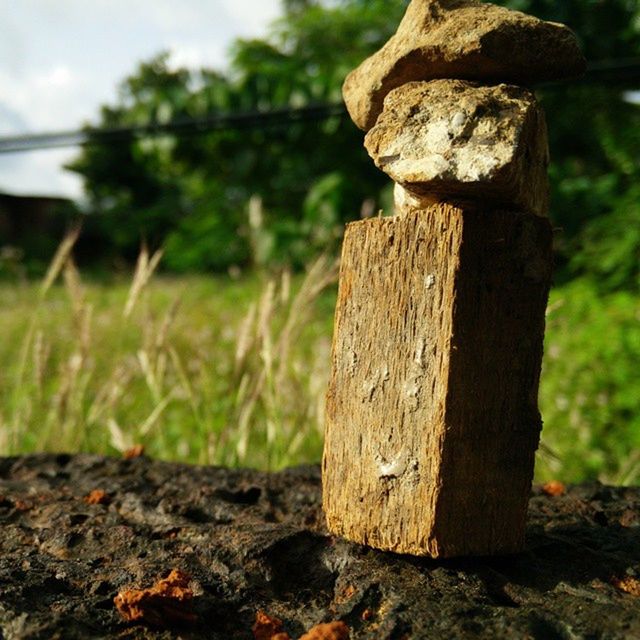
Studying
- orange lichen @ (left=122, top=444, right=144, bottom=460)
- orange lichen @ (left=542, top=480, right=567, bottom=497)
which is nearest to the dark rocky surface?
orange lichen @ (left=542, top=480, right=567, bottom=497)

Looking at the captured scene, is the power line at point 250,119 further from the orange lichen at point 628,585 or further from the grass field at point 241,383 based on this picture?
the orange lichen at point 628,585

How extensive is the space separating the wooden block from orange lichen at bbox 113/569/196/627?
0.38 metres

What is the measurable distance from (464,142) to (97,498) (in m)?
1.15

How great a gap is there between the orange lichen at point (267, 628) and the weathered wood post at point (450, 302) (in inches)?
10.7

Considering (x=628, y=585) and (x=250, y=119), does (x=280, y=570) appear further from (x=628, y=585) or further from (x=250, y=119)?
(x=250, y=119)

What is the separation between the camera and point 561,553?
1618mm

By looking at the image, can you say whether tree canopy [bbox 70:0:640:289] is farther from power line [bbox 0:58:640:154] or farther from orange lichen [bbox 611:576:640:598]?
orange lichen [bbox 611:576:640:598]

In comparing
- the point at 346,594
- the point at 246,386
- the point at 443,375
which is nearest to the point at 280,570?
the point at 346,594

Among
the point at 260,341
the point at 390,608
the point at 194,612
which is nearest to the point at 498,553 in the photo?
the point at 390,608

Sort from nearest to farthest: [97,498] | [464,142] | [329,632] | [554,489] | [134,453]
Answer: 1. [329,632]
2. [464,142]
3. [97,498]
4. [554,489]
5. [134,453]

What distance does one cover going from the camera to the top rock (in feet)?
4.84

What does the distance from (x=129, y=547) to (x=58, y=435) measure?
5.33 ft

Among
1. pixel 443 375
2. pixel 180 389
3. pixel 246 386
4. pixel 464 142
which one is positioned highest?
pixel 464 142

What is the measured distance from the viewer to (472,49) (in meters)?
1.47
